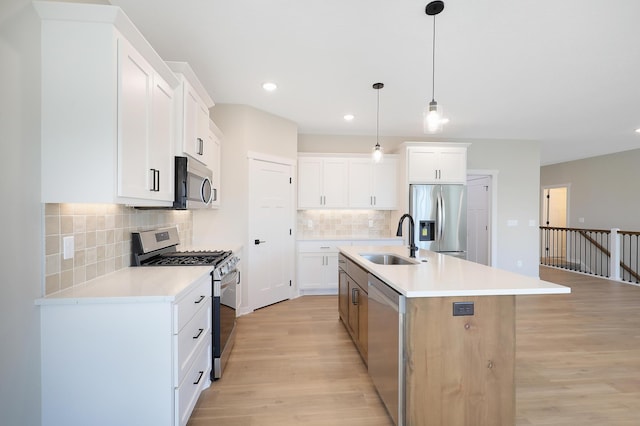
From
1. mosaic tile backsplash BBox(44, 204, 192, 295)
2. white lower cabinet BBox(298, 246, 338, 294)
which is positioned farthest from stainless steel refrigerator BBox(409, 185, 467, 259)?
mosaic tile backsplash BBox(44, 204, 192, 295)

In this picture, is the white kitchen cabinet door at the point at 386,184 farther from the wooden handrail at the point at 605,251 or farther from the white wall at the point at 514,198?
the wooden handrail at the point at 605,251

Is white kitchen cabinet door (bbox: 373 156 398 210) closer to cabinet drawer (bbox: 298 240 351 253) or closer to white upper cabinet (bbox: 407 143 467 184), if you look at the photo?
white upper cabinet (bbox: 407 143 467 184)

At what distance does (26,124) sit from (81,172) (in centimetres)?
29

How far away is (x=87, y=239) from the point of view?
5.57 feet

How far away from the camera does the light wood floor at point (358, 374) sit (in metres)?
1.86

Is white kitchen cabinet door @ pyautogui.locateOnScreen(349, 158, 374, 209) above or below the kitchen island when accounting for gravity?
above

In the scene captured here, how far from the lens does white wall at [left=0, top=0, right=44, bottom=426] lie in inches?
47.2

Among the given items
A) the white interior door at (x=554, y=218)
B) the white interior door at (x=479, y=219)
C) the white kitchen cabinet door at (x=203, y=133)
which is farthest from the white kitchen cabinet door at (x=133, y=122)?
the white interior door at (x=554, y=218)

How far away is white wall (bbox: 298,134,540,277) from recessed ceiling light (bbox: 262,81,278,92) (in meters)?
2.88

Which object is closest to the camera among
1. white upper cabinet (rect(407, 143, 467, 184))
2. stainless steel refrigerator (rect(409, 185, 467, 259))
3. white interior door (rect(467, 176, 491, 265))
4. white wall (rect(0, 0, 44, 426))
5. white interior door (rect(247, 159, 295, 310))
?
white wall (rect(0, 0, 44, 426))

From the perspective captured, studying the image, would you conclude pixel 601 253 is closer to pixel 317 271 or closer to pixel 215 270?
pixel 317 271

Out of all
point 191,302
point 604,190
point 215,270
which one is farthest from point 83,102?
point 604,190

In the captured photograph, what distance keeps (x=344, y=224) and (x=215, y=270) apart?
3169 mm

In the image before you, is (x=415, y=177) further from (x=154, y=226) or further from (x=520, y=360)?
(x=154, y=226)
